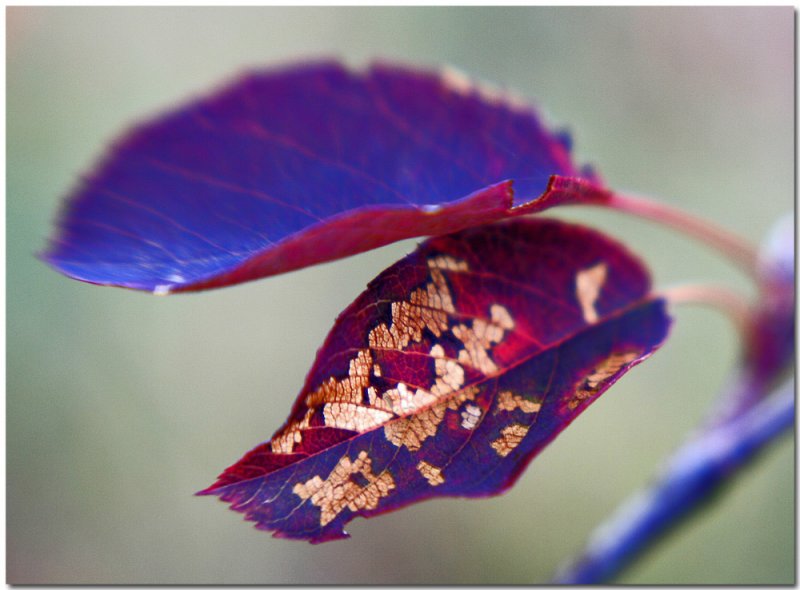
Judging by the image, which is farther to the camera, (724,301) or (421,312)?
(724,301)

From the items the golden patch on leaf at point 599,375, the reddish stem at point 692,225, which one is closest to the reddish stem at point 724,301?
the reddish stem at point 692,225

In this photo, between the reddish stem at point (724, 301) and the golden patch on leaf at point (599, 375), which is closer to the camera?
the golden patch on leaf at point (599, 375)

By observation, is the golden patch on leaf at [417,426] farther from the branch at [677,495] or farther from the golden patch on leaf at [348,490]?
the branch at [677,495]

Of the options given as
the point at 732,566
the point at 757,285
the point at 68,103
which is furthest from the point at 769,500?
the point at 68,103

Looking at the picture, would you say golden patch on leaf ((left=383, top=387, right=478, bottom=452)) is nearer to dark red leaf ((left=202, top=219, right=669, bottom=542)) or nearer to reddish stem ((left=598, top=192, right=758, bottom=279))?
dark red leaf ((left=202, top=219, right=669, bottom=542))

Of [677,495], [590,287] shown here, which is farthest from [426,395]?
[677,495]

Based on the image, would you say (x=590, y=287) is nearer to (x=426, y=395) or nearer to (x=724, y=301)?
(x=426, y=395)

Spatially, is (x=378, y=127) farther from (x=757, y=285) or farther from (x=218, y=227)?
(x=757, y=285)

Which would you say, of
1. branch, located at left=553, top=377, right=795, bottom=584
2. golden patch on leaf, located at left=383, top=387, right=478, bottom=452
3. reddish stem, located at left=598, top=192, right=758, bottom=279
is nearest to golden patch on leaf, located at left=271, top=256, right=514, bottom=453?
golden patch on leaf, located at left=383, top=387, right=478, bottom=452
